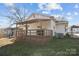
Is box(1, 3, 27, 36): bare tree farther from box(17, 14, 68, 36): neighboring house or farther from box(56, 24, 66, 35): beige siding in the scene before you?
box(56, 24, 66, 35): beige siding

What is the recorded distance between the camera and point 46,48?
4.32 meters

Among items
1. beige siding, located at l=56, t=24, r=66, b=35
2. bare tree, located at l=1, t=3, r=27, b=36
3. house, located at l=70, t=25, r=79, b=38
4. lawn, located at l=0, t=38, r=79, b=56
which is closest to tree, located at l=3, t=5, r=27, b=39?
bare tree, located at l=1, t=3, r=27, b=36

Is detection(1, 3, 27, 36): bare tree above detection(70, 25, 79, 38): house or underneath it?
above

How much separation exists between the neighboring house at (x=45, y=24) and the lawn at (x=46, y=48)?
118mm

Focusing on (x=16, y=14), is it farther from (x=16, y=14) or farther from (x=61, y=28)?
(x=61, y=28)

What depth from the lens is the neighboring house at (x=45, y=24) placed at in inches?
171

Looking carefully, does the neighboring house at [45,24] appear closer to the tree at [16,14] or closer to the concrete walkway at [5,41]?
the tree at [16,14]

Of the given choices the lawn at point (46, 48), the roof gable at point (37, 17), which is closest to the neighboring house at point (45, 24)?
the roof gable at point (37, 17)

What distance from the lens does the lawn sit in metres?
4.30

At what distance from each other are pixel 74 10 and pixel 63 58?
565 mm

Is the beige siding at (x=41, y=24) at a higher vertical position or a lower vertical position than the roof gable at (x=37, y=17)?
lower

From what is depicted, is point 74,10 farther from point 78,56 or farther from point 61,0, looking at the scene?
point 78,56

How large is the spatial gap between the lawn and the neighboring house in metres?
0.12

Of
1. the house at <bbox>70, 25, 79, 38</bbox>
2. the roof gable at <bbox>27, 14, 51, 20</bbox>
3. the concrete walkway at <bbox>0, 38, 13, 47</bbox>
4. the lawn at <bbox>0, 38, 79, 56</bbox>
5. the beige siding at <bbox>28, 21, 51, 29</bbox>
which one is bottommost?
the lawn at <bbox>0, 38, 79, 56</bbox>
